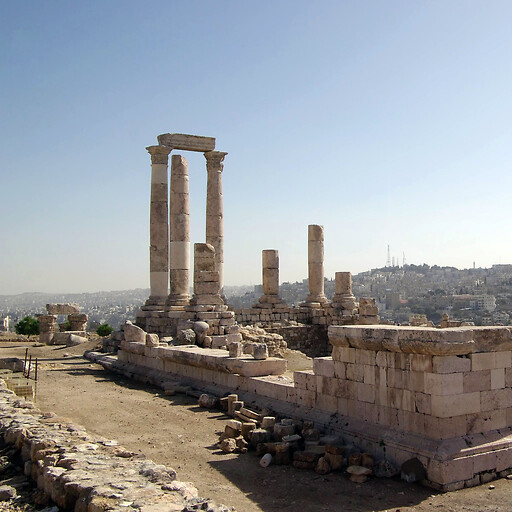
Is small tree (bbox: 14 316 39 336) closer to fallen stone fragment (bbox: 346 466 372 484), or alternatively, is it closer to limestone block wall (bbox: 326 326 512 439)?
limestone block wall (bbox: 326 326 512 439)

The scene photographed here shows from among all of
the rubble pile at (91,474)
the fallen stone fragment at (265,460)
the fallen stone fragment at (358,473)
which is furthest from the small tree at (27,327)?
the fallen stone fragment at (358,473)

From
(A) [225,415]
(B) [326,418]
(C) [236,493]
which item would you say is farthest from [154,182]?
(C) [236,493]

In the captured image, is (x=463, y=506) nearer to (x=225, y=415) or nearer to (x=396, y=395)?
(x=396, y=395)

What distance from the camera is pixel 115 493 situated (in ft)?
16.5

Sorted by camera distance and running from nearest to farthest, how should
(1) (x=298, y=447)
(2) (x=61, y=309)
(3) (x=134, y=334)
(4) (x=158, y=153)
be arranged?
(1) (x=298, y=447)
(3) (x=134, y=334)
(4) (x=158, y=153)
(2) (x=61, y=309)

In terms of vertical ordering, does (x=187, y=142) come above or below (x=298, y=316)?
above

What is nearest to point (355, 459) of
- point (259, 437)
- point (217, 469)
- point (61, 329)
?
point (259, 437)

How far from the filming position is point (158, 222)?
72.4ft

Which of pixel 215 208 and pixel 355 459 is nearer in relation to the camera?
pixel 355 459

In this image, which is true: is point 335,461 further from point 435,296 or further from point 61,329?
point 435,296

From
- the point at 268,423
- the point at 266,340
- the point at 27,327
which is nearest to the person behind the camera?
the point at 268,423

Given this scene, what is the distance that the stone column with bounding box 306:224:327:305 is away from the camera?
26453mm

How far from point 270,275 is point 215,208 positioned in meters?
3.65

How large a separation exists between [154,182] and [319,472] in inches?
648
